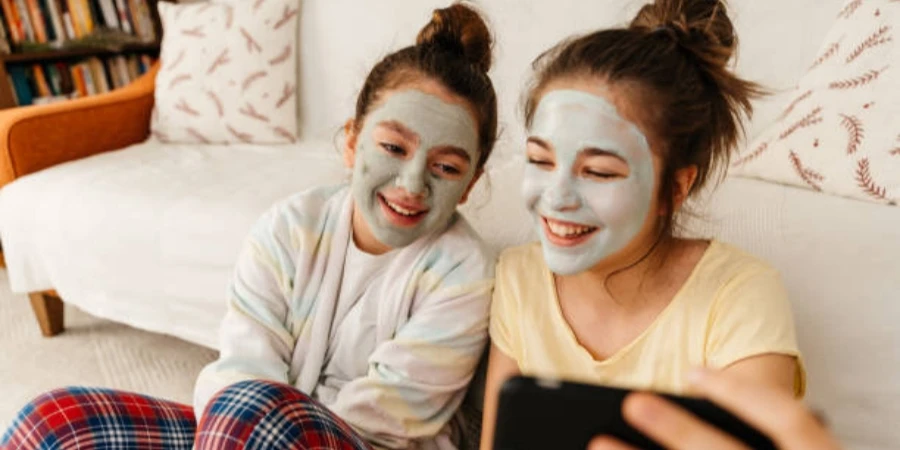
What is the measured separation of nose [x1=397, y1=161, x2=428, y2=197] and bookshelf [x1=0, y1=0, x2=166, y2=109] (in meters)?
1.89

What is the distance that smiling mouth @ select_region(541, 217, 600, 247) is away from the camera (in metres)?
0.78

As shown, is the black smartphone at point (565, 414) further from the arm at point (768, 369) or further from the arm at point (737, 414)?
the arm at point (768, 369)

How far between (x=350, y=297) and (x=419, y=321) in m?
0.12

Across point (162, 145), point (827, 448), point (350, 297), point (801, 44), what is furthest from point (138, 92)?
point (827, 448)

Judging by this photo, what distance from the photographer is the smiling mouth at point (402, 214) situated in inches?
36.2

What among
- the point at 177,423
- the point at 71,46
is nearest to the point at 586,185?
the point at 177,423

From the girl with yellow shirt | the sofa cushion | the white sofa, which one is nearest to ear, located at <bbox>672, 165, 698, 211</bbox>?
the girl with yellow shirt

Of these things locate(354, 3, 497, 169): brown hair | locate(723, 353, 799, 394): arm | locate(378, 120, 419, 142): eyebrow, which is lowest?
locate(723, 353, 799, 394): arm

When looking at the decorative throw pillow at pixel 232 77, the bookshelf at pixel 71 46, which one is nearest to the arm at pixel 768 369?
the decorative throw pillow at pixel 232 77

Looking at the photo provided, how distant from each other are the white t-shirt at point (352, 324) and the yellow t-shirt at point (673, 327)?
0.58 feet

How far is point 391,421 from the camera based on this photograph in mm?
913

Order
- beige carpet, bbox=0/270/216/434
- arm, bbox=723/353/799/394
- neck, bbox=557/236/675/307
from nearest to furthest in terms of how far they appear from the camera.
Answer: arm, bbox=723/353/799/394 → neck, bbox=557/236/675/307 → beige carpet, bbox=0/270/216/434

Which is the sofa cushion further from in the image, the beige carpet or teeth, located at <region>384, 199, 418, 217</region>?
teeth, located at <region>384, 199, 418, 217</region>

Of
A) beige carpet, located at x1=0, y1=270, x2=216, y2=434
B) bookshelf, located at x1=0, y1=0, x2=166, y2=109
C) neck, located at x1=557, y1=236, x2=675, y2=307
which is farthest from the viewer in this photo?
bookshelf, located at x1=0, y1=0, x2=166, y2=109
